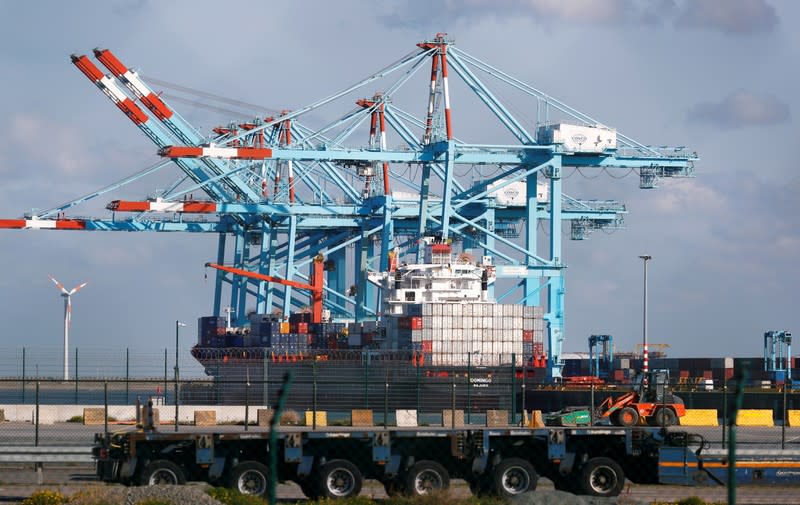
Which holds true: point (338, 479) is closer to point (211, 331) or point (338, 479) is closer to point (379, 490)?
point (379, 490)

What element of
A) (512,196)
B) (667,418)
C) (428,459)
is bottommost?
(428,459)

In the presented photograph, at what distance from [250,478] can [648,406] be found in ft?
32.2

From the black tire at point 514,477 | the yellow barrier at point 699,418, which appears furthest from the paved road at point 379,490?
the yellow barrier at point 699,418

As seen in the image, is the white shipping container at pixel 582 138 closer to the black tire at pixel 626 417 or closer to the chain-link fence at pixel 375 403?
the chain-link fence at pixel 375 403

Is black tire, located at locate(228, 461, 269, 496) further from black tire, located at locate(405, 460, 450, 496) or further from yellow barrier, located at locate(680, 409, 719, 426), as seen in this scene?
yellow barrier, located at locate(680, 409, 719, 426)

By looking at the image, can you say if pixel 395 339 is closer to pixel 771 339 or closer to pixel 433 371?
pixel 433 371

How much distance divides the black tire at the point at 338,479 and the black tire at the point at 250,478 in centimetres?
95

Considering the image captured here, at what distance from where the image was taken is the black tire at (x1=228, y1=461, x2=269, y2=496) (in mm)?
22953

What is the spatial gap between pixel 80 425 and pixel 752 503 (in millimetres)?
21083

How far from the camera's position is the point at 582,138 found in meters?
79.2

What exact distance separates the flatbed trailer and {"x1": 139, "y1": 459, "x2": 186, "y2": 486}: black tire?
18 mm

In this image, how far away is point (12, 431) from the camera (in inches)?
1337

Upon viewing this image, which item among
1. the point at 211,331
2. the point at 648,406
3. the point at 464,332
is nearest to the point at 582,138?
the point at 464,332

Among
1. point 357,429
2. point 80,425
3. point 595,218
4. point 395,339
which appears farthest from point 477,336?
point 357,429
